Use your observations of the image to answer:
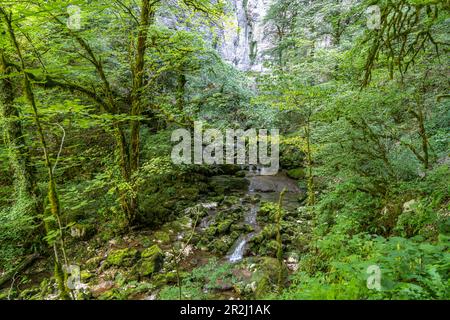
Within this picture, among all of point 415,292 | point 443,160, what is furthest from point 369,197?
point 415,292

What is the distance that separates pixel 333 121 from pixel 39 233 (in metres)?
7.24

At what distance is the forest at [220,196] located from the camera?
3.16 metres

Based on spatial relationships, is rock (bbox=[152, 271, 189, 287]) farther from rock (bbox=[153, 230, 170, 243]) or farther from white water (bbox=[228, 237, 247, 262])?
rock (bbox=[153, 230, 170, 243])

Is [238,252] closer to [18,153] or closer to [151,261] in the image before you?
[151,261]

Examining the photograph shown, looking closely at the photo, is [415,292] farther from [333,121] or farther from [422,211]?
[333,121]

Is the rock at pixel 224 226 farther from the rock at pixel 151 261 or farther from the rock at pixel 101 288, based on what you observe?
the rock at pixel 101 288

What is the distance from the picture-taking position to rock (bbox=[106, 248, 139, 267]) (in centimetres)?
564

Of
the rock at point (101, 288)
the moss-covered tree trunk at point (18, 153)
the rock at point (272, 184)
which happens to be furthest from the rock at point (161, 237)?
the rock at point (272, 184)

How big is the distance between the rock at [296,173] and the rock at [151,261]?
7683 millimetres

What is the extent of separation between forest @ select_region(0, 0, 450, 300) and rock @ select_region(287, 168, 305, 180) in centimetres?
306

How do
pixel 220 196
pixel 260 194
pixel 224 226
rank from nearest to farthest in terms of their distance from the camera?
pixel 224 226 < pixel 220 196 < pixel 260 194

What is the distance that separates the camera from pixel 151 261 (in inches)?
215

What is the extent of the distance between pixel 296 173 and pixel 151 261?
8.27 meters

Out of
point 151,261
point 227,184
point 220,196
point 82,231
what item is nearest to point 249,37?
point 227,184
